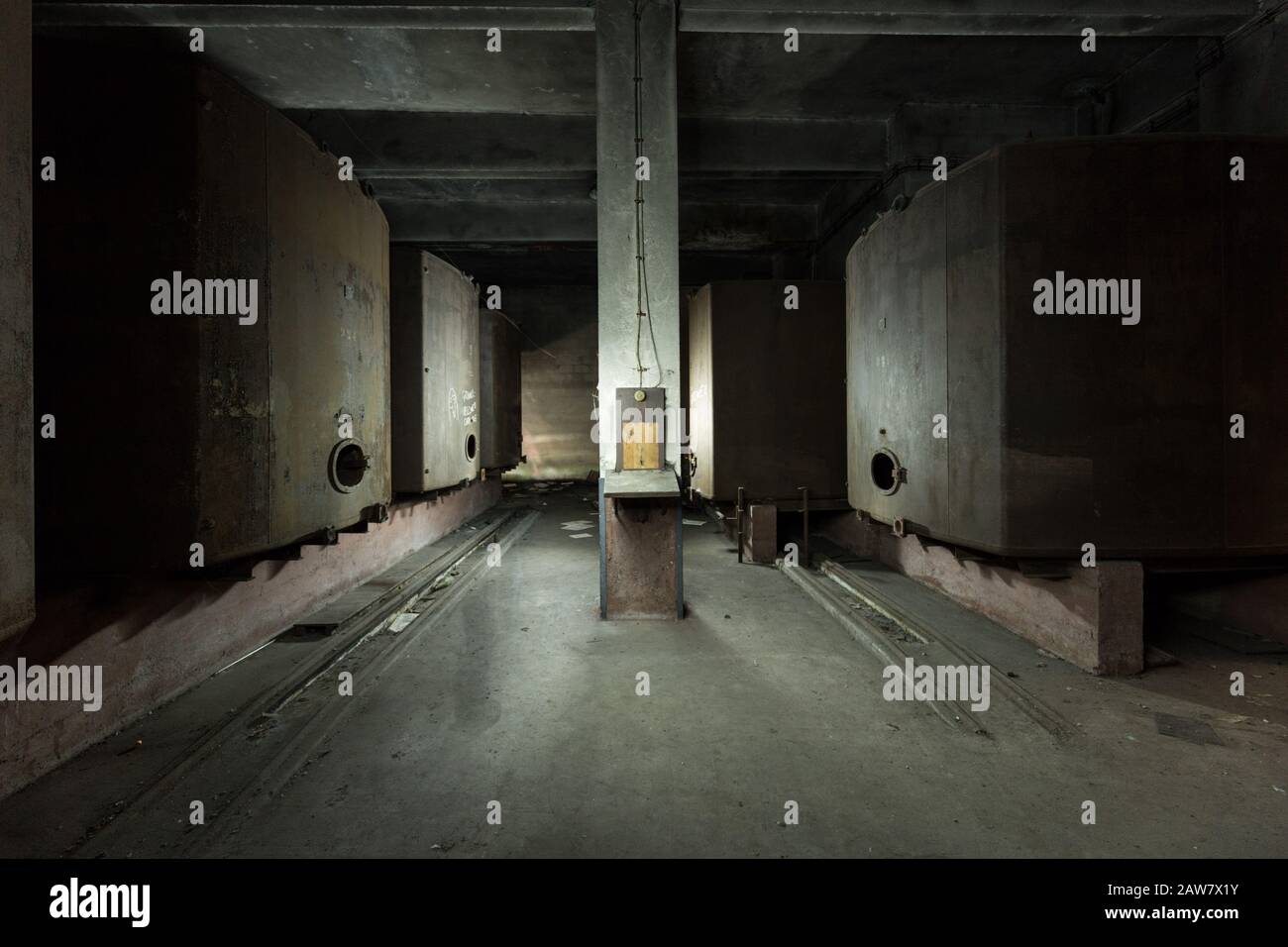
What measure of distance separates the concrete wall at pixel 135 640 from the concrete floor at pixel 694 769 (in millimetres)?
143

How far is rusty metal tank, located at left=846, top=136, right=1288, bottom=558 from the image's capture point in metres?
3.69

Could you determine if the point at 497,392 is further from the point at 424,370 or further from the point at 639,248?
the point at 639,248

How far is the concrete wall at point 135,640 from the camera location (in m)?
2.75

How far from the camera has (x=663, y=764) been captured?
2.80 meters

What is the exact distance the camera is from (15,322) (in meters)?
1.76

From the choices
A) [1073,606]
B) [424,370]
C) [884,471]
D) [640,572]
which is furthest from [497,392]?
[1073,606]

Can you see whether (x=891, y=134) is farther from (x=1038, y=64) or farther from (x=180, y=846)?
(x=180, y=846)

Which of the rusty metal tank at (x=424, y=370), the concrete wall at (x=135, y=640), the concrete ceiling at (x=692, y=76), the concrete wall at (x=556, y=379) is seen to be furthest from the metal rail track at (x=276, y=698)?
the concrete wall at (x=556, y=379)

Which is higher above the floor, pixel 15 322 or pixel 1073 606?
pixel 15 322

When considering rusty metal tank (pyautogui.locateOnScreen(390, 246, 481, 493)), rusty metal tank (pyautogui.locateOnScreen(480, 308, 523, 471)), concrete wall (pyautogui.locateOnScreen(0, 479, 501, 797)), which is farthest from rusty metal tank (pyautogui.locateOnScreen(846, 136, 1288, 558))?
rusty metal tank (pyautogui.locateOnScreen(480, 308, 523, 471))

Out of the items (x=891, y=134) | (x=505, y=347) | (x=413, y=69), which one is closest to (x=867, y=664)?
(x=891, y=134)

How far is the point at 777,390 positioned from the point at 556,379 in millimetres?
10783

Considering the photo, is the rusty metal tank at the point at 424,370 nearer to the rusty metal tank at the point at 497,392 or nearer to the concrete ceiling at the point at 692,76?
the concrete ceiling at the point at 692,76

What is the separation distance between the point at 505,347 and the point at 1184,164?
34.0 ft
